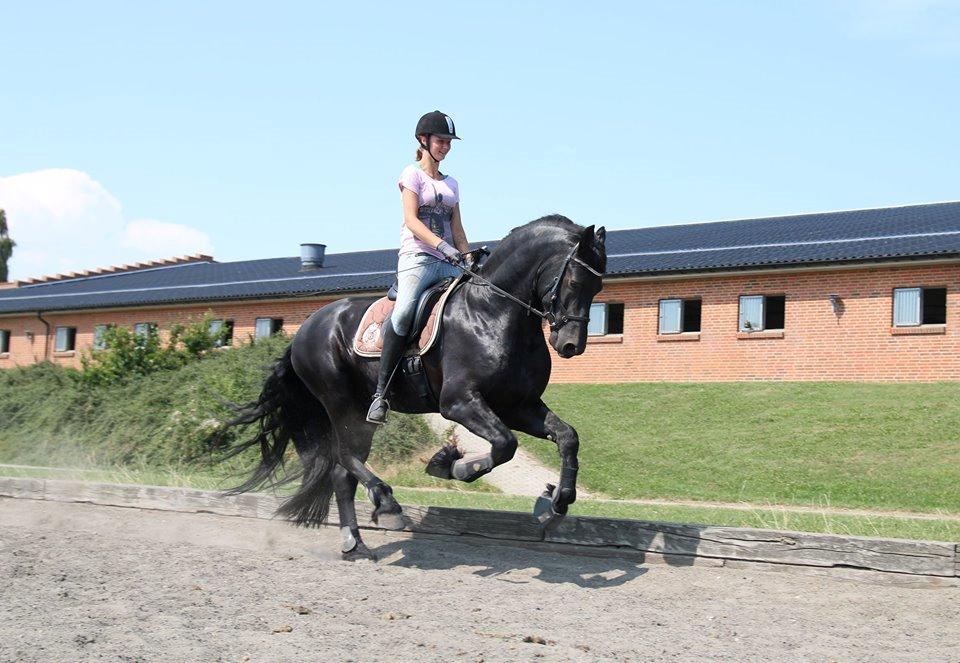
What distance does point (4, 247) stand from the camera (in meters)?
70.2

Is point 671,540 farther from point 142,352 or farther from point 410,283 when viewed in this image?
point 142,352

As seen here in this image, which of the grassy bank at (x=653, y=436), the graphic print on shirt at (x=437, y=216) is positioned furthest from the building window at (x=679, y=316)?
the graphic print on shirt at (x=437, y=216)

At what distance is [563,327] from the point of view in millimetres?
7387

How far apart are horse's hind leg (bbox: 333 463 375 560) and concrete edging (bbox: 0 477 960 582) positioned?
656 mm

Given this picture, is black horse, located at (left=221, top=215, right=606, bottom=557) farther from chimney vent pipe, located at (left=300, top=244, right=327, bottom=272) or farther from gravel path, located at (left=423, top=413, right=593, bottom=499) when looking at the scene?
chimney vent pipe, located at (left=300, top=244, right=327, bottom=272)

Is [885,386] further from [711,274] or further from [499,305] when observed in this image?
[499,305]

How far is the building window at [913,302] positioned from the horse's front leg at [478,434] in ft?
69.6

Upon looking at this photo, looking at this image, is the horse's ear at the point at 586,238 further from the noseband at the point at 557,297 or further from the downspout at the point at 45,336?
the downspout at the point at 45,336

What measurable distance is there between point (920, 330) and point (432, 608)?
2265cm

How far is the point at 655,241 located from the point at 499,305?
27.4m

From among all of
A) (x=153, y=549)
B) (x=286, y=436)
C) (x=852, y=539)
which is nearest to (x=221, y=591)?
(x=153, y=549)

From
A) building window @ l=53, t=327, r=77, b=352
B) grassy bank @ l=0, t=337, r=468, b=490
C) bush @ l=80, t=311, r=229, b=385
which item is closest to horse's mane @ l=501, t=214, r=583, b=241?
grassy bank @ l=0, t=337, r=468, b=490

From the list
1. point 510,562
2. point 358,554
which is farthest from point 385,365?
point 510,562

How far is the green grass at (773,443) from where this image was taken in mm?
16969
